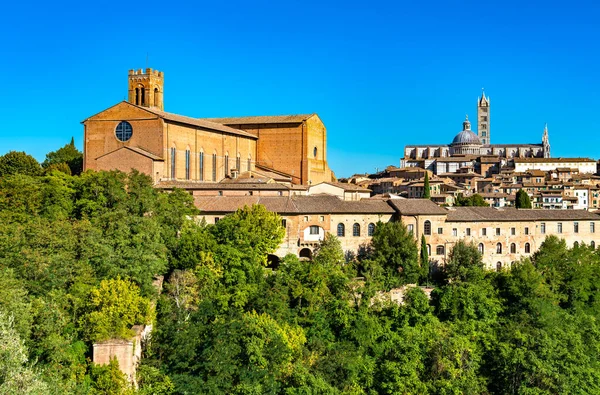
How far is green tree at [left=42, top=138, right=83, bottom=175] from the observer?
52.2 m

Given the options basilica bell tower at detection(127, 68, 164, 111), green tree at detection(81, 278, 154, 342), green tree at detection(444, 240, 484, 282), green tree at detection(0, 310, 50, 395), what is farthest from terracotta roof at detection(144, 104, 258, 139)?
green tree at detection(0, 310, 50, 395)

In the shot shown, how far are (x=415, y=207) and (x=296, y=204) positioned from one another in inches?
252

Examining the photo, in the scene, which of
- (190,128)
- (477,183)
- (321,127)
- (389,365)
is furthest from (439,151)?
(389,365)

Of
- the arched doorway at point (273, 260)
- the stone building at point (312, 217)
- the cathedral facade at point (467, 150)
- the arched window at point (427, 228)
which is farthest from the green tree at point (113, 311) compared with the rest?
the cathedral facade at point (467, 150)

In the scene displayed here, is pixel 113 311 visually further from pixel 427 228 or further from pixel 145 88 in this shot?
pixel 145 88

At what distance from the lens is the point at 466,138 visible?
394 feet

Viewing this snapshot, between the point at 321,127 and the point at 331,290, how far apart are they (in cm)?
2476

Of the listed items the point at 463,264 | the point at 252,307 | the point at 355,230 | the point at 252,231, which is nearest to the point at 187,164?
the point at 355,230

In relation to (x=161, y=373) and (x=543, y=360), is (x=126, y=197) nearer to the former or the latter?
(x=161, y=373)

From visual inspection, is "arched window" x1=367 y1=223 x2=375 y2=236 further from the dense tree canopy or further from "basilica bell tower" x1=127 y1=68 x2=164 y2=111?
"basilica bell tower" x1=127 y1=68 x2=164 y2=111

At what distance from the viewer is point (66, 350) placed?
21.3m

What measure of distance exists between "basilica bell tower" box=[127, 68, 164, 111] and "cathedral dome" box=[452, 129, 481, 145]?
76175 millimetres

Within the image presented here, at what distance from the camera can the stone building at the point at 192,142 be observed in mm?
42188

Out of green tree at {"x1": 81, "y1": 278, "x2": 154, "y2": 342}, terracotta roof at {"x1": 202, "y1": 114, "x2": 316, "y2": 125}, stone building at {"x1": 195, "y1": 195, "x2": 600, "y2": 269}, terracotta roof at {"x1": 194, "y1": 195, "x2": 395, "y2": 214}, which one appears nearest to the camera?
green tree at {"x1": 81, "y1": 278, "x2": 154, "y2": 342}
